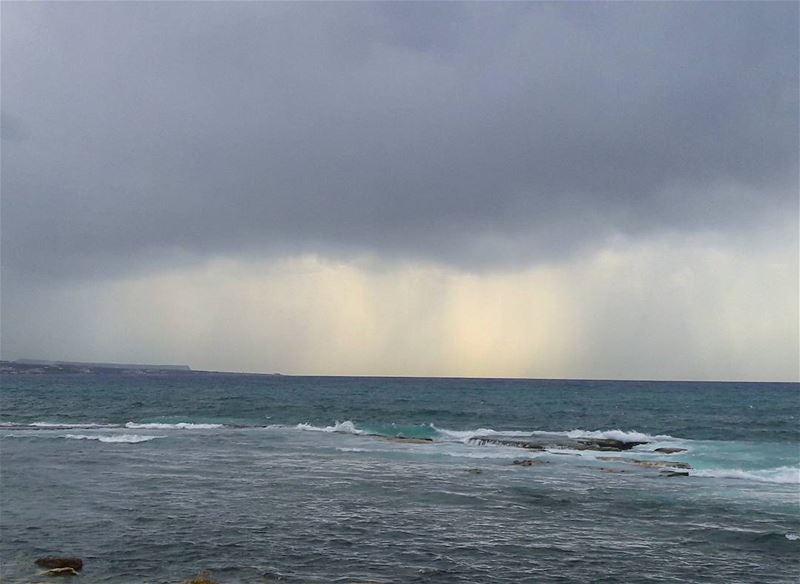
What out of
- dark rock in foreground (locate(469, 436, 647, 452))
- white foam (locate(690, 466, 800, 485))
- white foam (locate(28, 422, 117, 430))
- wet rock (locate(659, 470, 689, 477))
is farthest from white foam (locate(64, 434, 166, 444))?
white foam (locate(690, 466, 800, 485))

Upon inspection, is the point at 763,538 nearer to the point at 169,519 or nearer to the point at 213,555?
the point at 213,555

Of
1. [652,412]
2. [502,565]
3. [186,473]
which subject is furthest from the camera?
[652,412]

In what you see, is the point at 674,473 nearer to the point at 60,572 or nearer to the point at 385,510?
the point at 385,510

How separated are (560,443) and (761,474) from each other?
14.9 metres

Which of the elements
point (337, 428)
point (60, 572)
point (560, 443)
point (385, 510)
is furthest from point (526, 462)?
point (337, 428)

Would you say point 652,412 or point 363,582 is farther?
point 652,412

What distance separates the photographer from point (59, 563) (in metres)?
14.8

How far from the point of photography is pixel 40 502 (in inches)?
883

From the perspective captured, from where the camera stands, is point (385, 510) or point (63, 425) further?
point (63, 425)

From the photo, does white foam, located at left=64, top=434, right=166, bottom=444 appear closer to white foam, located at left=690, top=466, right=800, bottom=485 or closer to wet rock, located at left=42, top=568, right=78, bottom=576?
wet rock, located at left=42, top=568, right=78, bottom=576

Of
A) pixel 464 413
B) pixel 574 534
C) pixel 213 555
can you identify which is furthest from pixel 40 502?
pixel 464 413

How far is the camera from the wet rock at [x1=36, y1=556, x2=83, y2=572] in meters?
14.8

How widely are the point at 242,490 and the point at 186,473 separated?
572 centimetres

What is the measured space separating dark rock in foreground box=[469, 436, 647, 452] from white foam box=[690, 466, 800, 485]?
30.8 ft
